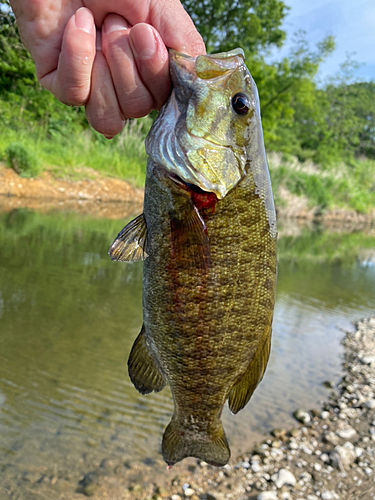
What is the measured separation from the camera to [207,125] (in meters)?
1.63

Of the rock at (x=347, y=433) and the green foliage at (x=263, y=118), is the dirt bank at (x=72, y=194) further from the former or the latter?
the rock at (x=347, y=433)

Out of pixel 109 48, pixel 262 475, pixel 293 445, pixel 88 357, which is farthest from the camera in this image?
pixel 88 357

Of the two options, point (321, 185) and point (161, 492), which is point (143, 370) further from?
point (321, 185)

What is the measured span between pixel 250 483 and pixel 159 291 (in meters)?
2.04

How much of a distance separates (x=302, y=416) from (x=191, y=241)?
295cm

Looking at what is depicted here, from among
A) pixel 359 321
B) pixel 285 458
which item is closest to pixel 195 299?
pixel 285 458

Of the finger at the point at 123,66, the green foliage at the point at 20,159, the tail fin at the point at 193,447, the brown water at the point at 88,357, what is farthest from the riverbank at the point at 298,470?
the green foliage at the point at 20,159

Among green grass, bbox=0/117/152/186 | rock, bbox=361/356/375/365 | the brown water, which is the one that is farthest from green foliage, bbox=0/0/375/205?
rock, bbox=361/356/375/365

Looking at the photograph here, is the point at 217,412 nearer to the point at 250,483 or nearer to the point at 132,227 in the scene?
the point at 132,227

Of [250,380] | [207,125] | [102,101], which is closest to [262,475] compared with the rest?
[250,380]

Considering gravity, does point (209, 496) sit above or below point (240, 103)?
below

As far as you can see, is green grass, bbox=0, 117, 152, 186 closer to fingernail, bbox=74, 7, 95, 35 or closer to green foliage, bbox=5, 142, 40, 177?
green foliage, bbox=5, 142, 40, 177

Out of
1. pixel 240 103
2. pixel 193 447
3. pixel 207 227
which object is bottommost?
pixel 193 447

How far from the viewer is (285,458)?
3.25 metres
